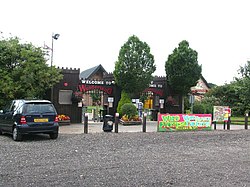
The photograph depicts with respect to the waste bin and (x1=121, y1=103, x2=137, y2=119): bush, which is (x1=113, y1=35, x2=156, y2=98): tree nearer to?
(x1=121, y1=103, x2=137, y2=119): bush

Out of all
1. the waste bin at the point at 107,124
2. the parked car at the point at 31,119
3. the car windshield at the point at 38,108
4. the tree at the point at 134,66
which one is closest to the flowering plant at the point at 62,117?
the tree at the point at 134,66

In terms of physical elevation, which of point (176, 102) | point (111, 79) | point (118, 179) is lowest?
point (118, 179)

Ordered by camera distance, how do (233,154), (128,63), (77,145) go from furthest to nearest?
1. (128,63)
2. (77,145)
3. (233,154)

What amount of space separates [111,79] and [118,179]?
1890 centimetres

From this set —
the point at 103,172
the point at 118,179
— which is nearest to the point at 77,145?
the point at 103,172

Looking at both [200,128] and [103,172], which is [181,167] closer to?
[103,172]

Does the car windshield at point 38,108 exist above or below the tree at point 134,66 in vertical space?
below

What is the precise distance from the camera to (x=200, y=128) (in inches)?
688

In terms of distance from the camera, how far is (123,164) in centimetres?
750

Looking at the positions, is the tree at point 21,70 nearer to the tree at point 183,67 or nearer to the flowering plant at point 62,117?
the flowering plant at point 62,117

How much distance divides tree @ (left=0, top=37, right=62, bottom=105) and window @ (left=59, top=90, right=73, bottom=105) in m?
3.06

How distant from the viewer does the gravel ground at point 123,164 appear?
5871 millimetres

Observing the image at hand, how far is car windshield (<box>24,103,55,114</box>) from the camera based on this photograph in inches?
461

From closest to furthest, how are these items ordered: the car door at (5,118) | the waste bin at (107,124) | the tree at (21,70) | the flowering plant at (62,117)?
1. the car door at (5,118)
2. the waste bin at (107,124)
3. the tree at (21,70)
4. the flowering plant at (62,117)
